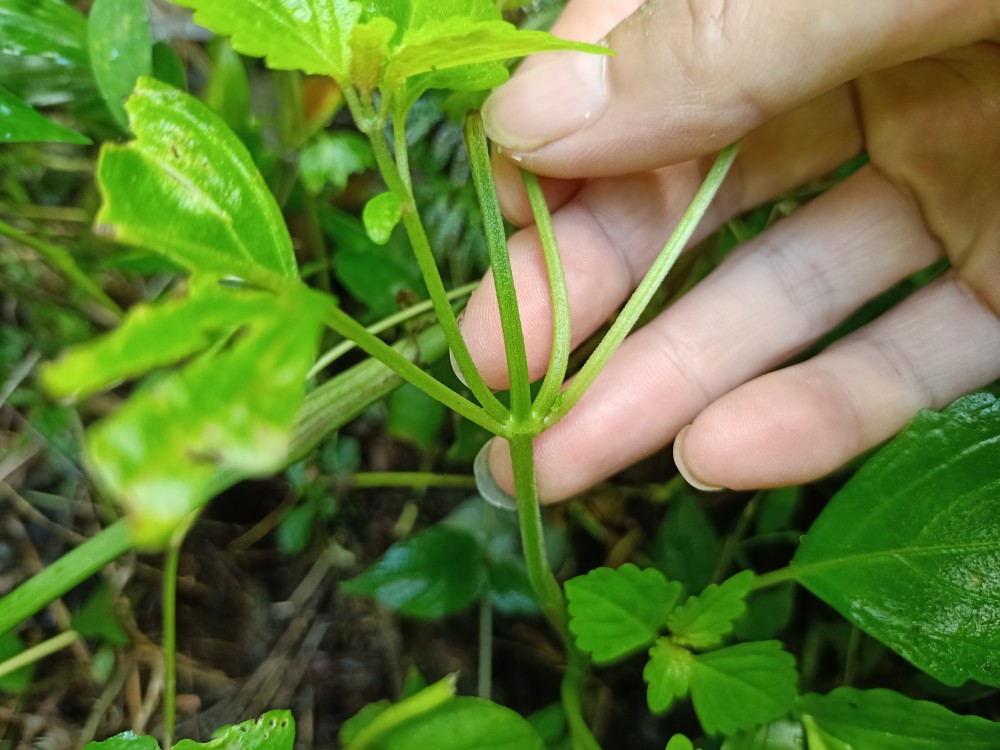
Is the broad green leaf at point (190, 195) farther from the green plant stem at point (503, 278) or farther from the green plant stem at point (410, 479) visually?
the green plant stem at point (410, 479)

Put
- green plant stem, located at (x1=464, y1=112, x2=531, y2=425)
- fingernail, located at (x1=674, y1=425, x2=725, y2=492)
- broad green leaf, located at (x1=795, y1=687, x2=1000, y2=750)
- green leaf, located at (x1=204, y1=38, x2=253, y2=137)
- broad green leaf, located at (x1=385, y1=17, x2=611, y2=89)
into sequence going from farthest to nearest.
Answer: green leaf, located at (x1=204, y1=38, x2=253, y2=137)
fingernail, located at (x1=674, y1=425, x2=725, y2=492)
broad green leaf, located at (x1=795, y1=687, x2=1000, y2=750)
green plant stem, located at (x1=464, y1=112, x2=531, y2=425)
broad green leaf, located at (x1=385, y1=17, x2=611, y2=89)

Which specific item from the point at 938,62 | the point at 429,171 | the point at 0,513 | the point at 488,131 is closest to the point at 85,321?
the point at 0,513

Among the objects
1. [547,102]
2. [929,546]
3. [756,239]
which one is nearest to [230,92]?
[547,102]

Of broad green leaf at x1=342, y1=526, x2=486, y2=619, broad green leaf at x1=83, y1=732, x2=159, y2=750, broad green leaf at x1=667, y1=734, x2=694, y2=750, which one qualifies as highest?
broad green leaf at x1=667, y1=734, x2=694, y2=750

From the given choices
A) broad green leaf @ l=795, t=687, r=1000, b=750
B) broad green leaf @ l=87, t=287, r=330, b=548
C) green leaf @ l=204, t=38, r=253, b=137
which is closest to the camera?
broad green leaf @ l=87, t=287, r=330, b=548

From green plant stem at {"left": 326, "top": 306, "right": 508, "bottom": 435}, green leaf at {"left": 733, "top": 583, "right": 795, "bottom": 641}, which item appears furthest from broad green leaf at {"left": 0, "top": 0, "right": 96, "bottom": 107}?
green leaf at {"left": 733, "top": 583, "right": 795, "bottom": 641}

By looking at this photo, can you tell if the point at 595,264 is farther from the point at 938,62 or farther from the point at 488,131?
the point at 938,62

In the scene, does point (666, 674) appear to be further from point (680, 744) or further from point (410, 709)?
point (410, 709)

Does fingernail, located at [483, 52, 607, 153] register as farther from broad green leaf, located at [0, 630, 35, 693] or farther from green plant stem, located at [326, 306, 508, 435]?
broad green leaf, located at [0, 630, 35, 693]
